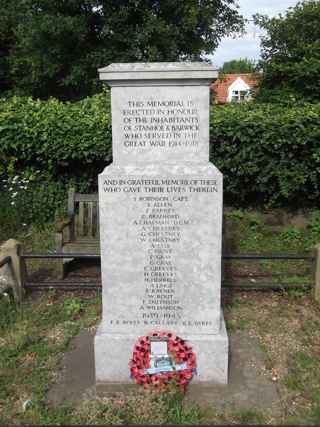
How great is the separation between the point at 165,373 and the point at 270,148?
451 centimetres

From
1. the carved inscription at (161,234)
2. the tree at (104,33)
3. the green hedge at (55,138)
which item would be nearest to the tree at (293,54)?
the tree at (104,33)

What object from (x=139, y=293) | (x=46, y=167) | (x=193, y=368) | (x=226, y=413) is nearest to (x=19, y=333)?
(x=139, y=293)

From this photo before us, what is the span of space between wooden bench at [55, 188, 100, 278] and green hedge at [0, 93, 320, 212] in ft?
3.51

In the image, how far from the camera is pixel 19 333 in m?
4.07

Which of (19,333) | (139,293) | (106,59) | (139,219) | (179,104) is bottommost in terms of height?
(19,333)

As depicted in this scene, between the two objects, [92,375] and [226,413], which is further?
[92,375]

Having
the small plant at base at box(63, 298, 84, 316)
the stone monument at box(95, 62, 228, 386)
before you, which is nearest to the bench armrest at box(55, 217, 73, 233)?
the small plant at base at box(63, 298, 84, 316)

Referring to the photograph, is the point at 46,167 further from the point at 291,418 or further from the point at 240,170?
the point at 291,418

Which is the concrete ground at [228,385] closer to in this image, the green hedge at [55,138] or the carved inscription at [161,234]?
the carved inscription at [161,234]

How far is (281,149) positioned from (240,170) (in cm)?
70

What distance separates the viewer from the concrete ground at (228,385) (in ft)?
10.0

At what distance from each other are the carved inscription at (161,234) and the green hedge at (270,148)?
156 inches

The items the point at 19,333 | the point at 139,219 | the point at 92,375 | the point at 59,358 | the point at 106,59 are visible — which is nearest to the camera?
the point at 139,219

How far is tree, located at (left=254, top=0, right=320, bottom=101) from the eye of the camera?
1030 centimetres
